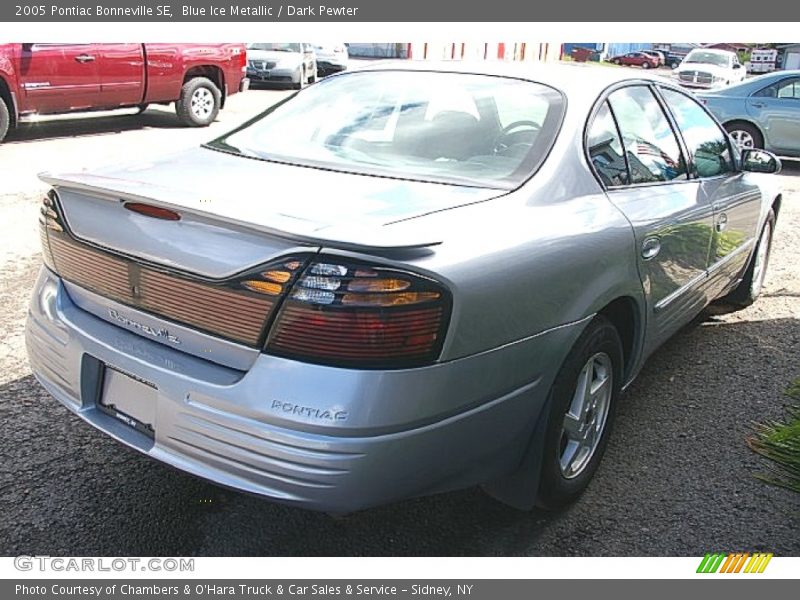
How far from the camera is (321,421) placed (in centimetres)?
197

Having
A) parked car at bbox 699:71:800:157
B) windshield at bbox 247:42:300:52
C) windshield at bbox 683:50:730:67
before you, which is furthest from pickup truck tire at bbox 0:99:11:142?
windshield at bbox 683:50:730:67

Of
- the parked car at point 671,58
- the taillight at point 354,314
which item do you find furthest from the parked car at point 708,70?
the parked car at point 671,58

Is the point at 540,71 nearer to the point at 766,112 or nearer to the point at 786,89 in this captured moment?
the point at 766,112

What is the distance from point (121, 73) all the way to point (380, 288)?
9922mm

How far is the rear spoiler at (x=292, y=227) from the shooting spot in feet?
6.42

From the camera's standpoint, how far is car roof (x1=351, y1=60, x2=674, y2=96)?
10.1 feet

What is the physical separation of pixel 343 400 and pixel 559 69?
6.52ft

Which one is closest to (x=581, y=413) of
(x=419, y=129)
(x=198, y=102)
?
(x=419, y=129)

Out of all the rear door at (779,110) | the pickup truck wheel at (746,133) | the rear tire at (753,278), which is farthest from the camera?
the pickup truck wheel at (746,133)

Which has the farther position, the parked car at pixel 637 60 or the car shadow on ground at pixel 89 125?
the parked car at pixel 637 60

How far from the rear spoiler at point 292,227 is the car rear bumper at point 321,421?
329 mm

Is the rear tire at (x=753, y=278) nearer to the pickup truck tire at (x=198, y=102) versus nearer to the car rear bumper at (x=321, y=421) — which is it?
the car rear bumper at (x=321, y=421)

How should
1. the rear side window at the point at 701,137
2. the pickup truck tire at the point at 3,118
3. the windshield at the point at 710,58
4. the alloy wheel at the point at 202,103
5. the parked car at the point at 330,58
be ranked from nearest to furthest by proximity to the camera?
the rear side window at the point at 701,137 → the pickup truck tire at the point at 3,118 → the alloy wheel at the point at 202,103 → the parked car at the point at 330,58 → the windshield at the point at 710,58

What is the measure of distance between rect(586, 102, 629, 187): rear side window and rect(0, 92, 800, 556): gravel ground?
1.19m
